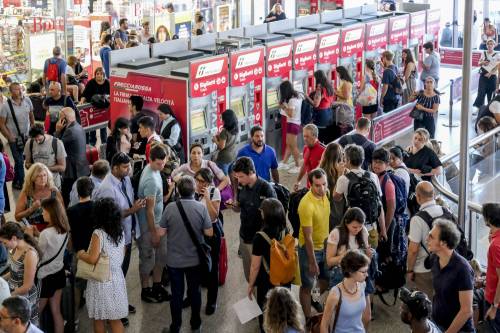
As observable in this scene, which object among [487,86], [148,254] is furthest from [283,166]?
[487,86]

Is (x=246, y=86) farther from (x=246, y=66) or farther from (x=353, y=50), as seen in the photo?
(x=353, y=50)

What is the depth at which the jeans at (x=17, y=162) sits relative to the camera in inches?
403

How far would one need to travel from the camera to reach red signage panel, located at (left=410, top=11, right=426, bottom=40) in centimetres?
1486

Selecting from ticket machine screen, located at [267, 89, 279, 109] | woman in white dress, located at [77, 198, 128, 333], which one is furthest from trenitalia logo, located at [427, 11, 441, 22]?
woman in white dress, located at [77, 198, 128, 333]

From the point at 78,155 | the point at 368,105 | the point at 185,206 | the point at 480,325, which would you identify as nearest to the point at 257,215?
the point at 185,206

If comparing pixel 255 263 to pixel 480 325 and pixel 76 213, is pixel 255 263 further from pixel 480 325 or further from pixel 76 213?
pixel 480 325

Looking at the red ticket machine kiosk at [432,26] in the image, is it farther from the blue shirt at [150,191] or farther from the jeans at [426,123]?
the blue shirt at [150,191]

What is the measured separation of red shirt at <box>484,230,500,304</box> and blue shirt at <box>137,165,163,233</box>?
2822 mm

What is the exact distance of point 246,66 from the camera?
1080cm

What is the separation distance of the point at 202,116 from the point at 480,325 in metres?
5.02

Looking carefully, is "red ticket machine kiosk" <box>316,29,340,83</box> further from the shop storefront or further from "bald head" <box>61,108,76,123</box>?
"bald head" <box>61,108,76,123</box>

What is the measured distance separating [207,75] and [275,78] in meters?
1.75

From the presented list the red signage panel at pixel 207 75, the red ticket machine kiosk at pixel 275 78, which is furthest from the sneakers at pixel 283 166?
the red signage panel at pixel 207 75

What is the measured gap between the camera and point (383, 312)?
7.12m
